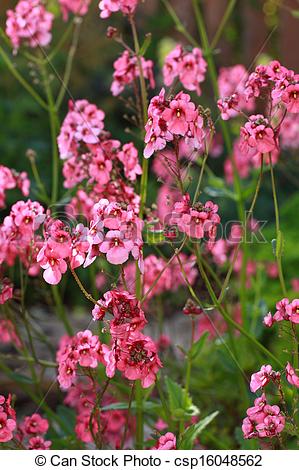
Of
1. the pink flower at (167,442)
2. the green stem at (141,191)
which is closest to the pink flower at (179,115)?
the green stem at (141,191)

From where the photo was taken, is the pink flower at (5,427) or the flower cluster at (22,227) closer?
the pink flower at (5,427)

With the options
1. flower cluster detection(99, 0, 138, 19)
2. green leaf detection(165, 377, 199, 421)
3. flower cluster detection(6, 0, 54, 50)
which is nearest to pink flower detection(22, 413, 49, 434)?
green leaf detection(165, 377, 199, 421)

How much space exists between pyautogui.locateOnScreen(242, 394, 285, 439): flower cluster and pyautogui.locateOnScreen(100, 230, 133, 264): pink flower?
417mm

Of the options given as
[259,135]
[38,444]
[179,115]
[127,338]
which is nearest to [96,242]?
[127,338]

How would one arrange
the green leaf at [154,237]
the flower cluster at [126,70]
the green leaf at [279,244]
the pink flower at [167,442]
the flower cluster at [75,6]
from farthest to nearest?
1. the flower cluster at [75,6]
2. the flower cluster at [126,70]
3. the green leaf at [154,237]
4. the green leaf at [279,244]
5. the pink flower at [167,442]

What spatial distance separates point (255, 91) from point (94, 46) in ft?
15.3

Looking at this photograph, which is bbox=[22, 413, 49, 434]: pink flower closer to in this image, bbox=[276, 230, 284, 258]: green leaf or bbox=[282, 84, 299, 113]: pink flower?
bbox=[276, 230, 284, 258]: green leaf

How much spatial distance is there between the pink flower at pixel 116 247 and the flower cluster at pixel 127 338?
0.07 meters

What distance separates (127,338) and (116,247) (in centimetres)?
18

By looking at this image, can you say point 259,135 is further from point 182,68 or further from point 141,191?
point 182,68

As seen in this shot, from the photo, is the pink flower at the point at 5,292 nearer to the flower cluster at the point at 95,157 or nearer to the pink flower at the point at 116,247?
the flower cluster at the point at 95,157

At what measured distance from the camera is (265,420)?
1522 millimetres

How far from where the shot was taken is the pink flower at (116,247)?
1427mm
